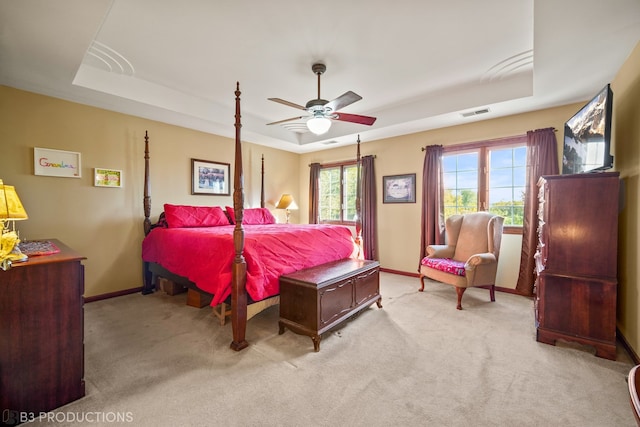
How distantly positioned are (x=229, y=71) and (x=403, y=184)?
3216mm

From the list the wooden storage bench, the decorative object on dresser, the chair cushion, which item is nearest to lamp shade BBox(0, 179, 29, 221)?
the wooden storage bench

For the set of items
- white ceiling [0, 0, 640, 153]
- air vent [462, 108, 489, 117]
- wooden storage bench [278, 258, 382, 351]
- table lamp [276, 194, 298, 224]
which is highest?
white ceiling [0, 0, 640, 153]

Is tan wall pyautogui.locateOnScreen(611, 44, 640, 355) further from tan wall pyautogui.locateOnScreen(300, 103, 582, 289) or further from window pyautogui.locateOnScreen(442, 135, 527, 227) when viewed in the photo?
window pyautogui.locateOnScreen(442, 135, 527, 227)

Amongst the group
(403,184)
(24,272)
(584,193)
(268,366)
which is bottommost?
(268,366)

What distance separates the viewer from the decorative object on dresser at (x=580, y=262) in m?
2.22

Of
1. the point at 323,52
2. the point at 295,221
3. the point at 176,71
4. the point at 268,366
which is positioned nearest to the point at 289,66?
the point at 323,52

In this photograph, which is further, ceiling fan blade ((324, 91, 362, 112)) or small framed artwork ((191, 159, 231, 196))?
small framed artwork ((191, 159, 231, 196))

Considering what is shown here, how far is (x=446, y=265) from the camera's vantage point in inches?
137

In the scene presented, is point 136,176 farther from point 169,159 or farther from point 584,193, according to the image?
point 584,193

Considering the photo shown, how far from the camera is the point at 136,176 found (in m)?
3.92

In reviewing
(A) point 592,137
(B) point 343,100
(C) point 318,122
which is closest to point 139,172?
(C) point 318,122

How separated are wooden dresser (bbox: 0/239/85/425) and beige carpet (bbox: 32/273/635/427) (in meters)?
0.17

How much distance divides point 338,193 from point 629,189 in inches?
164

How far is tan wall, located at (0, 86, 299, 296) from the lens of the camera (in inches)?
121
